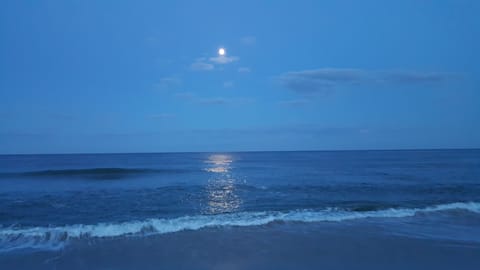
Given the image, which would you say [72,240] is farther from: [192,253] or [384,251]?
[384,251]

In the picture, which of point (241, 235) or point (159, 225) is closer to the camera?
point (241, 235)

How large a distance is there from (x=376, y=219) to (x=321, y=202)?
4.52m

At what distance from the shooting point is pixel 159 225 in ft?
33.6

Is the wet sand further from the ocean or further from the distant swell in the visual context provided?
the distant swell

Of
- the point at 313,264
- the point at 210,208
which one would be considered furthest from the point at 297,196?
the point at 313,264

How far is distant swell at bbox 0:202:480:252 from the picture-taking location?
8.64m

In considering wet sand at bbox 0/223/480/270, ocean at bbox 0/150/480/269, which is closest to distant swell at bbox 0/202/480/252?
ocean at bbox 0/150/480/269

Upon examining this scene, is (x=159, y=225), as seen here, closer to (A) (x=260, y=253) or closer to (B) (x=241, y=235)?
(B) (x=241, y=235)

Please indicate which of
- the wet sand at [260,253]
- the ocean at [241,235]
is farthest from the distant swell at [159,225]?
the wet sand at [260,253]

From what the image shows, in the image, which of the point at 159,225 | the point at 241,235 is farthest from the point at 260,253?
→ the point at 159,225

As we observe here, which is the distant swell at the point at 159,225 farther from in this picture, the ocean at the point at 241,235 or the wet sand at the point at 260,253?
the wet sand at the point at 260,253

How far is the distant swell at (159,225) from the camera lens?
864cm

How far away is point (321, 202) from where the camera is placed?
50.9ft

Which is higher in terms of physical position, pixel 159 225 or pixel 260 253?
pixel 260 253
